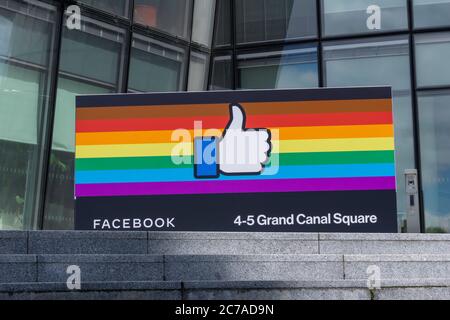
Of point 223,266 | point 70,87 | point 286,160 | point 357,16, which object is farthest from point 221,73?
point 223,266

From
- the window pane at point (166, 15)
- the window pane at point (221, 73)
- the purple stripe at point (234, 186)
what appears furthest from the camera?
the window pane at point (221, 73)

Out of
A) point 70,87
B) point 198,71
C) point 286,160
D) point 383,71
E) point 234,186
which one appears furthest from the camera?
point 198,71

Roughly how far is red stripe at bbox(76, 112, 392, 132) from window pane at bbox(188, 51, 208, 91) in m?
7.67

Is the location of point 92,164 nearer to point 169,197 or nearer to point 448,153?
point 169,197

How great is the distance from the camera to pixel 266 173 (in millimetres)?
10086

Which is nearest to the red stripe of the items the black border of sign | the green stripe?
the black border of sign

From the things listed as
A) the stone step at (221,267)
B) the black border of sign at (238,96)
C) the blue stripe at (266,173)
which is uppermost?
the black border of sign at (238,96)

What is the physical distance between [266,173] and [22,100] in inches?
230

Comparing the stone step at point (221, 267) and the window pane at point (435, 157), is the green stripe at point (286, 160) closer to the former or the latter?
the stone step at point (221, 267)

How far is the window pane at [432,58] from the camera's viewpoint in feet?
55.5

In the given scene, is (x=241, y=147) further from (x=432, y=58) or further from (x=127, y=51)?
(x=432, y=58)

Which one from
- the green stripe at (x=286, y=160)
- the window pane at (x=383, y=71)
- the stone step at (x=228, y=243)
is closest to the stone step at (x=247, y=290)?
the stone step at (x=228, y=243)

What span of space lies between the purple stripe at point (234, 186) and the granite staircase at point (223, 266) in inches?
40.4
